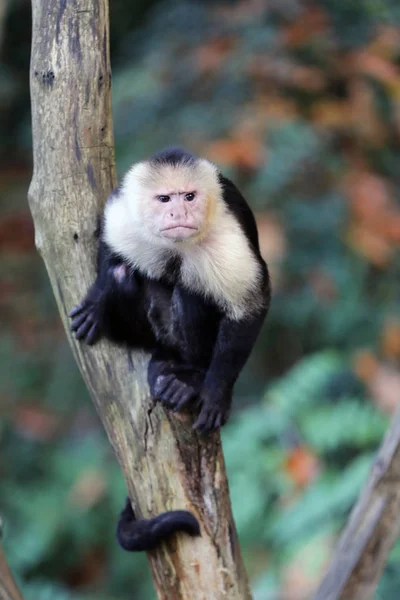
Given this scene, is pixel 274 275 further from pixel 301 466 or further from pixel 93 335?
pixel 93 335

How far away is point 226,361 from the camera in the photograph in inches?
80.4

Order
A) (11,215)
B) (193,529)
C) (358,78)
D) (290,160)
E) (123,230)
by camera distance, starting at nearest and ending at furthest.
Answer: (193,529), (123,230), (290,160), (358,78), (11,215)

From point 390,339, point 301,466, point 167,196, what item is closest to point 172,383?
point 167,196

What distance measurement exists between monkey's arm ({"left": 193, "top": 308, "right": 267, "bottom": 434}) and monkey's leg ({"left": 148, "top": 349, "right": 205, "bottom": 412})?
0.13 feet

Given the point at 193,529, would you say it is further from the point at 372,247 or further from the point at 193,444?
the point at 372,247

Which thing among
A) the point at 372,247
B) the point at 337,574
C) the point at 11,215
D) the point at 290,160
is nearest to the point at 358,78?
the point at 290,160

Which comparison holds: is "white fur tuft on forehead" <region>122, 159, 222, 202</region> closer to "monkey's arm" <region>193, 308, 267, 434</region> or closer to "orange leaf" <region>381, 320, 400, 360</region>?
"monkey's arm" <region>193, 308, 267, 434</region>

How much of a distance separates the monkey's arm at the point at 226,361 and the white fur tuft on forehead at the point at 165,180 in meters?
0.37

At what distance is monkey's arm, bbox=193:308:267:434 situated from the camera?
204 centimetres

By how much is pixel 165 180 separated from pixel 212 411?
63 centimetres

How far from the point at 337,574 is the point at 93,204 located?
1.22 meters

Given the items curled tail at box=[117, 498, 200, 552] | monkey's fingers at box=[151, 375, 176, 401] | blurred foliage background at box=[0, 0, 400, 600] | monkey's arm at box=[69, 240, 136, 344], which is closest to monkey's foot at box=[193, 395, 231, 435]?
monkey's fingers at box=[151, 375, 176, 401]

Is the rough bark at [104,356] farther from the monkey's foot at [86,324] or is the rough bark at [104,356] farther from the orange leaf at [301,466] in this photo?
the orange leaf at [301,466]

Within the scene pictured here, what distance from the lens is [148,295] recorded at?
2199mm
